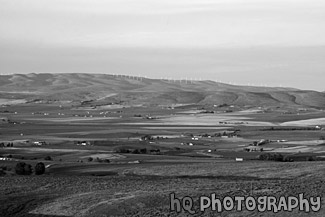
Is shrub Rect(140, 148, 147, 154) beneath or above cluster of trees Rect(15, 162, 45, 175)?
above

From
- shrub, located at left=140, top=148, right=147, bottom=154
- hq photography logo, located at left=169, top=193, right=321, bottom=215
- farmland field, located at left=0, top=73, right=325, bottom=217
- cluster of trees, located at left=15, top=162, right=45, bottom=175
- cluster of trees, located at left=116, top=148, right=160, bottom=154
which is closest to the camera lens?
hq photography logo, located at left=169, top=193, right=321, bottom=215

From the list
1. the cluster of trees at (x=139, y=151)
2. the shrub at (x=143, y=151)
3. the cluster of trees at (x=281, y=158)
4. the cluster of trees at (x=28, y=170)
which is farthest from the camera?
the shrub at (x=143, y=151)

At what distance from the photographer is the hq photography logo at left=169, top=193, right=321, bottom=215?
29.9 metres

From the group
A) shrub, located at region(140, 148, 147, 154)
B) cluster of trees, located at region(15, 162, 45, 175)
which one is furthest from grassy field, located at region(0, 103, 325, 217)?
cluster of trees, located at region(15, 162, 45, 175)

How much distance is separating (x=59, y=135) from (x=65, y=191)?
62.4m

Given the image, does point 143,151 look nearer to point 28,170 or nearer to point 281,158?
point 281,158

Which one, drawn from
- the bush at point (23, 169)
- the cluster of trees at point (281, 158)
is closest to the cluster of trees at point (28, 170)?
the bush at point (23, 169)

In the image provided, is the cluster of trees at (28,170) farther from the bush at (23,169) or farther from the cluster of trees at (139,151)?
the cluster of trees at (139,151)

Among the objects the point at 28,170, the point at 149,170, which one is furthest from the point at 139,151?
the point at 149,170

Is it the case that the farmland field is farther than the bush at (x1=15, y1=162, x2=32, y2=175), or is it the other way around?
the bush at (x1=15, y1=162, x2=32, y2=175)

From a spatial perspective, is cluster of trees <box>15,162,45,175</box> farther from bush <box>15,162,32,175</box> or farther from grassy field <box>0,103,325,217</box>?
grassy field <box>0,103,325,217</box>

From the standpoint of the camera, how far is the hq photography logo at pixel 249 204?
29.9 metres

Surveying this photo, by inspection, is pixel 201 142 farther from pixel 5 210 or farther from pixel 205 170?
pixel 5 210

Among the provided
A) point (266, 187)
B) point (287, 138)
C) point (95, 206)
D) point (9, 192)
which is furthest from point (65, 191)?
point (287, 138)
